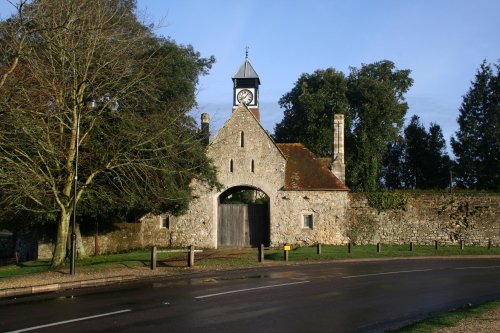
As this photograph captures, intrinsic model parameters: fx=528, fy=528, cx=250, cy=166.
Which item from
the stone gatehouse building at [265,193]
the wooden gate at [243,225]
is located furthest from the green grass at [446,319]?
the wooden gate at [243,225]

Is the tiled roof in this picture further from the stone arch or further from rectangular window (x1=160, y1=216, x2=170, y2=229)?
rectangular window (x1=160, y1=216, x2=170, y2=229)

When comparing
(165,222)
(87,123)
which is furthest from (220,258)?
(165,222)

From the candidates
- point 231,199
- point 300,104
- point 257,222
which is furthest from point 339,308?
point 231,199

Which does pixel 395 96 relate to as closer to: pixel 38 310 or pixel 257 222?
pixel 257 222

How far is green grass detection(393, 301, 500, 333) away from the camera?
8.59 meters

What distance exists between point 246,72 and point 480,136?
2607 centimetres

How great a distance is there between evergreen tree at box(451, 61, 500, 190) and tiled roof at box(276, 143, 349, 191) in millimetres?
23010

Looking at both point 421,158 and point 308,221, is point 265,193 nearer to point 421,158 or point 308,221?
point 308,221

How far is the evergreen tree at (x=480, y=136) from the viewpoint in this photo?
49781 millimetres

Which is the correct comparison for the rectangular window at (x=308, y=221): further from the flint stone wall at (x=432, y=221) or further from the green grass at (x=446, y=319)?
the green grass at (x=446, y=319)

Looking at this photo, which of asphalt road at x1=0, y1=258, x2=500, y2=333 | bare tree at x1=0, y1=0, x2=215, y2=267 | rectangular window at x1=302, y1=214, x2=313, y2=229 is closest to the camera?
asphalt road at x1=0, y1=258, x2=500, y2=333

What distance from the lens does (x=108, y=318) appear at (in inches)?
404

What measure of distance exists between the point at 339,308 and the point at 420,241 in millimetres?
24225

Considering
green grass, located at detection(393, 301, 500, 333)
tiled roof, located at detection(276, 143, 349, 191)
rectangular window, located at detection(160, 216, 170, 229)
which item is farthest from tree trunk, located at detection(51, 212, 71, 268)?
tiled roof, located at detection(276, 143, 349, 191)
